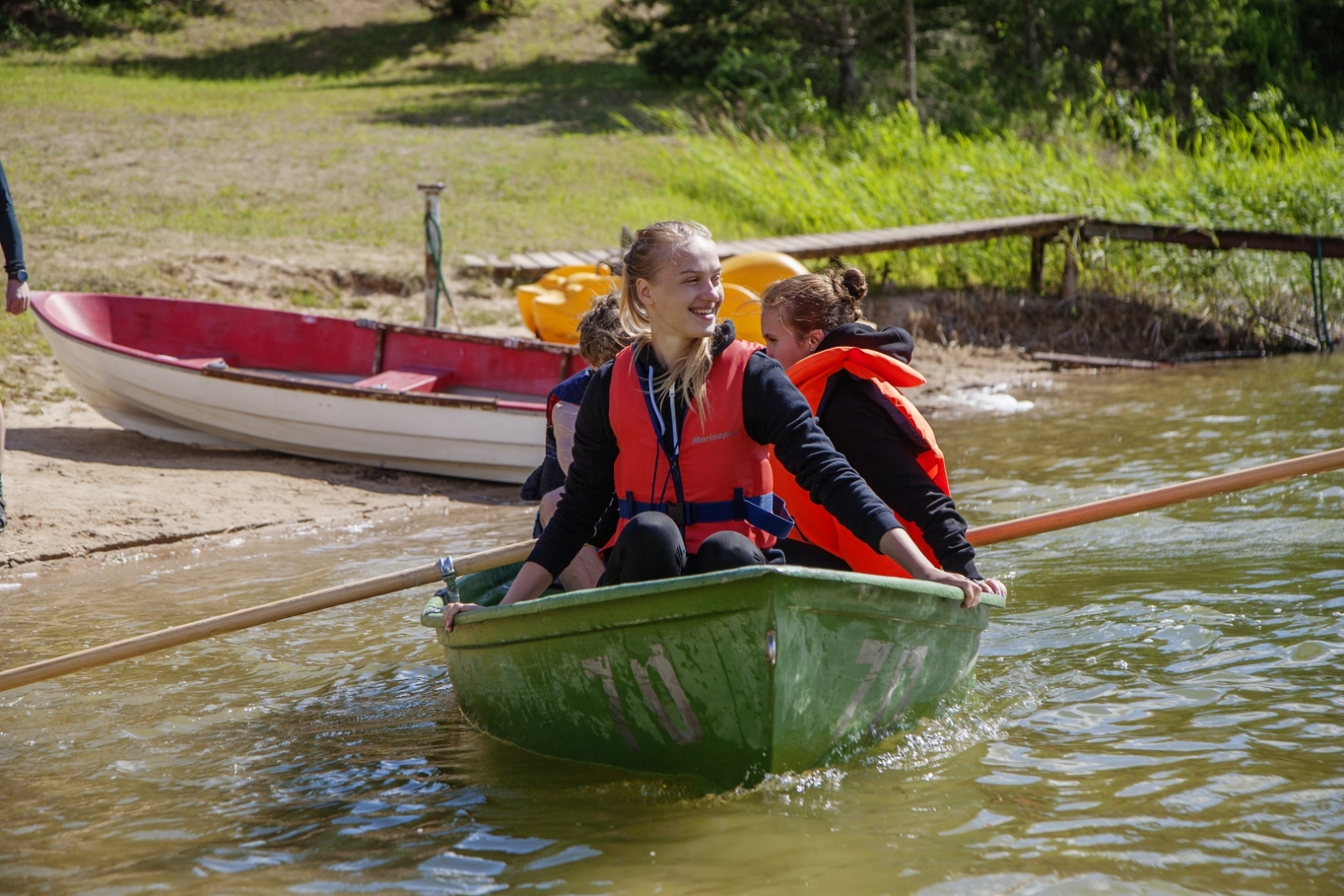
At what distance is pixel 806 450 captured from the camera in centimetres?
304

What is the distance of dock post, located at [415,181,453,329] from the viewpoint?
8789 millimetres

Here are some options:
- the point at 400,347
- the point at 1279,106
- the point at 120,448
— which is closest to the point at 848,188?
the point at 400,347

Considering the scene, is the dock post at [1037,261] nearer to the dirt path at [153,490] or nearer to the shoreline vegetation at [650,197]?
the shoreline vegetation at [650,197]

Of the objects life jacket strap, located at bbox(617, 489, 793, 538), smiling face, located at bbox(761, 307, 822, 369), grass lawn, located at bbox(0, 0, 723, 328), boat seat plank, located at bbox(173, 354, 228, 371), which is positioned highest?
grass lawn, located at bbox(0, 0, 723, 328)

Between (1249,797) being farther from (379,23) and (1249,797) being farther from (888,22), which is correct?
(379,23)

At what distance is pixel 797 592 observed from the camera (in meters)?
2.84

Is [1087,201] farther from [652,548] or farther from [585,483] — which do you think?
[652,548]

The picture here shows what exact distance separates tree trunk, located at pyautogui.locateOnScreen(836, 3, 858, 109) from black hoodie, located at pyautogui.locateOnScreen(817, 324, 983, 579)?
16319 mm

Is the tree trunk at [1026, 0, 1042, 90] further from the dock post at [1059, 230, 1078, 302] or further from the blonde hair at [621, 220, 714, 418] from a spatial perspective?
the blonde hair at [621, 220, 714, 418]

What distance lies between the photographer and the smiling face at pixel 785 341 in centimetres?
371

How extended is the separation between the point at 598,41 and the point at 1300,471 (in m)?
23.9

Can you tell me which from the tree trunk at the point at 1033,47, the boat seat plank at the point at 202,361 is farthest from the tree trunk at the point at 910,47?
the boat seat plank at the point at 202,361

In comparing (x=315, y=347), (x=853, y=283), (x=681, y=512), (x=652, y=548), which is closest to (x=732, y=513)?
(x=681, y=512)

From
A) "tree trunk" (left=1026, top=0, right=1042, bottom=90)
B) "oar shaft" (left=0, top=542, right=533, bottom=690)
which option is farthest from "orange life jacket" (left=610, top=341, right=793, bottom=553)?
"tree trunk" (left=1026, top=0, right=1042, bottom=90)
